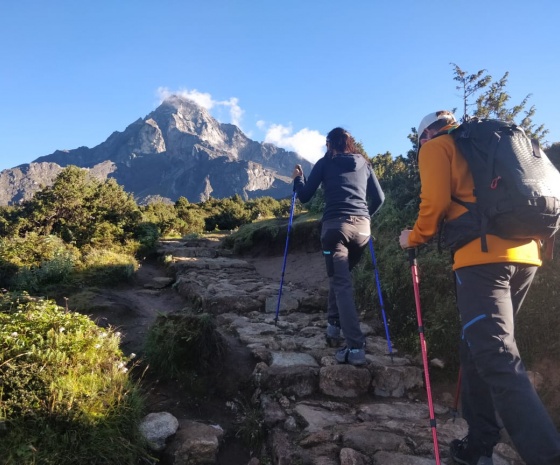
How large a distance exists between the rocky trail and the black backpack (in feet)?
5.79

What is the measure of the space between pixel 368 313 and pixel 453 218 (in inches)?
140

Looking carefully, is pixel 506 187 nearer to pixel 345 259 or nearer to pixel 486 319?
pixel 486 319

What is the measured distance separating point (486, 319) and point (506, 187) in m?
0.76

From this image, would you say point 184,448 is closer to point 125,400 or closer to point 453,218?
point 125,400

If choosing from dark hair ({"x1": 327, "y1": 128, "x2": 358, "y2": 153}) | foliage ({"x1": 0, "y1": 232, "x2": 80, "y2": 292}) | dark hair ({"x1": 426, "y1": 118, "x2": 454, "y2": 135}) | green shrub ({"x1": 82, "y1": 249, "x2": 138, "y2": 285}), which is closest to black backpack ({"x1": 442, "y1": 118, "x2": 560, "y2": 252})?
dark hair ({"x1": 426, "y1": 118, "x2": 454, "y2": 135})

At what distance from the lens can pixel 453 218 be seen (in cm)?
246

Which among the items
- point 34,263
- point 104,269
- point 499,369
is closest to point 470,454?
point 499,369

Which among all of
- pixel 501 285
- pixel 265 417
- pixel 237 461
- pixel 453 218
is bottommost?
pixel 237 461

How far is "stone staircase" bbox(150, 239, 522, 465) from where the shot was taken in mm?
2891

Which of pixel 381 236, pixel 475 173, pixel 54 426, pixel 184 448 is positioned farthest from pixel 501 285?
pixel 381 236

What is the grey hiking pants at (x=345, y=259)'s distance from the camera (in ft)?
13.4

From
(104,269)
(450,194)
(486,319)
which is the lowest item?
(104,269)

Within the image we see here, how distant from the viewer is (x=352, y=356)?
400 centimetres

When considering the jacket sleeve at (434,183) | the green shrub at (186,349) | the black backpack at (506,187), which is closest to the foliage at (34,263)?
the green shrub at (186,349)
